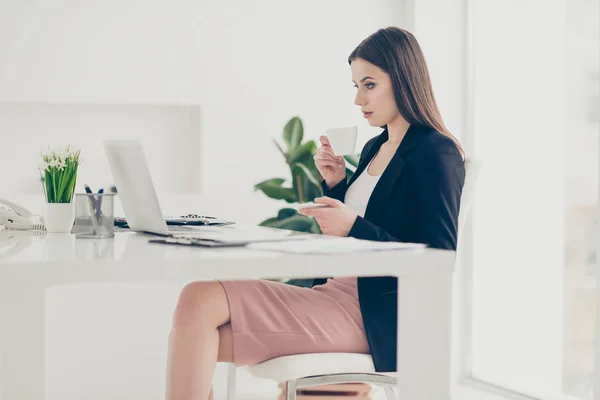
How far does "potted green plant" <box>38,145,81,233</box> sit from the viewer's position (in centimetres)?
191

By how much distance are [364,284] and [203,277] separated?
2.55ft

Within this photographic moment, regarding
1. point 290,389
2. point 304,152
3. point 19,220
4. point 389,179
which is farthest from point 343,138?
point 304,152

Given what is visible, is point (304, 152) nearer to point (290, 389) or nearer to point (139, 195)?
point (290, 389)

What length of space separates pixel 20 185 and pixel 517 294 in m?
2.34

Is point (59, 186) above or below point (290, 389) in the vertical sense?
above

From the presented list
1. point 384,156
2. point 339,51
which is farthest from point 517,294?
point 384,156

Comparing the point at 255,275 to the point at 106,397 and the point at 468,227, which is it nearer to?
the point at 106,397

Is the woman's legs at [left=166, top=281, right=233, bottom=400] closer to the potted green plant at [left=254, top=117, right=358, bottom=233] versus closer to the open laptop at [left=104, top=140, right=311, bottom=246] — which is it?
the open laptop at [left=104, top=140, right=311, bottom=246]

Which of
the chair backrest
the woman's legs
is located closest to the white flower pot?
the woman's legs

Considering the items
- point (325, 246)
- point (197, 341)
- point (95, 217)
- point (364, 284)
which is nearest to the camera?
point (325, 246)

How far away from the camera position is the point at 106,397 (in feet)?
11.7

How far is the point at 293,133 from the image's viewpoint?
3689mm

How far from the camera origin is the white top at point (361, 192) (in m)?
2.13

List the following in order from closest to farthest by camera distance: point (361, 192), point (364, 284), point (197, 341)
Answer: point (197, 341), point (364, 284), point (361, 192)
